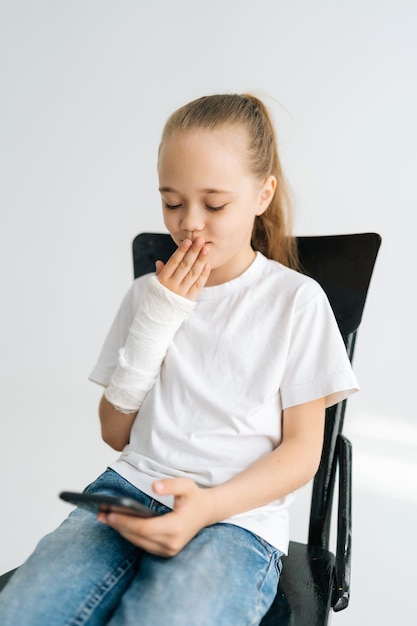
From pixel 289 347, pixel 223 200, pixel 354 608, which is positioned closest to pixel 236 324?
pixel 289 347

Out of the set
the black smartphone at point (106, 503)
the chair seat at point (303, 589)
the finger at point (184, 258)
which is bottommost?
the chair seat at point (303, 589)

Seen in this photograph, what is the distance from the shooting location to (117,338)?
137 centimetres

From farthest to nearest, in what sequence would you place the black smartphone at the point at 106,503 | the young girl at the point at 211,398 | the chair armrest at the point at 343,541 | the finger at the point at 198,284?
the finger at the point at 198,284 → the chair armrest at the point at 343,541 → the young girl at the point at 211,398 → the black smartphone at the point at 106,503

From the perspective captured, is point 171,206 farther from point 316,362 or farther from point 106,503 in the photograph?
point 106,503

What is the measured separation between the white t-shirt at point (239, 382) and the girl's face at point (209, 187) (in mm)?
97

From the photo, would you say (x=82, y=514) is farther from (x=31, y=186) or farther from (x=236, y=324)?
(x=31, y=186)

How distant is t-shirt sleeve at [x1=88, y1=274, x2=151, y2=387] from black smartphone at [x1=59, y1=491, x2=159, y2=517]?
424 millimetres

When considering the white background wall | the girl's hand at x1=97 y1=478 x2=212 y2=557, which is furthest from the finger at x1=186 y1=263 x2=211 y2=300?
the white background wall

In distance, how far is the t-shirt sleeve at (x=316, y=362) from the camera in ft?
3.76

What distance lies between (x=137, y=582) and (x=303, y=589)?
0.92 ft

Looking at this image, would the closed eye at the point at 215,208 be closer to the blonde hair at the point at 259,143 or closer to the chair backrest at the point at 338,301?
the blonde hair at the point at 259,143

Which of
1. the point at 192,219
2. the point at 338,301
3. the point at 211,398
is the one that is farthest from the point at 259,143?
the point at 211,398

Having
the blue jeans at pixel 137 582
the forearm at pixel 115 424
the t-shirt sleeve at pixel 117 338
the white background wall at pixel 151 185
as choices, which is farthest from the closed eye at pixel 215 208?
the white background wall at pixel 151 185

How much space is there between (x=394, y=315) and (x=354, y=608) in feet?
2.46
